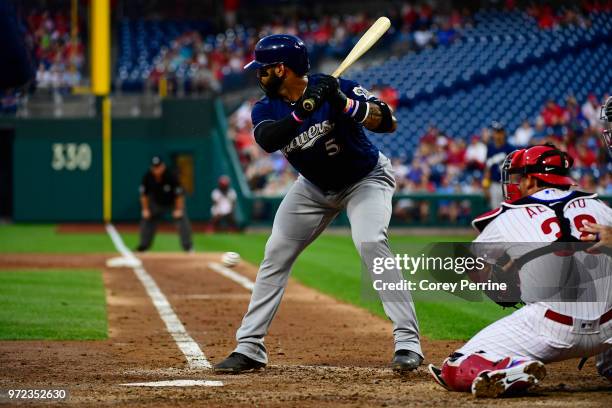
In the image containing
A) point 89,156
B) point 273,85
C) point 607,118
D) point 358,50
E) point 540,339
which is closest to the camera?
point 540,339

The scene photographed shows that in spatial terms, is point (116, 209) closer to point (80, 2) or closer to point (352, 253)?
point (80, 2)

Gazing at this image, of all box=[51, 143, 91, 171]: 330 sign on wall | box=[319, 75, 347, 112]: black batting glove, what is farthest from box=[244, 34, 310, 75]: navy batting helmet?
box=[51, 143, 91, 171]: 330 sign on wall

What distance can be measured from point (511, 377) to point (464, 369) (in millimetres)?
261

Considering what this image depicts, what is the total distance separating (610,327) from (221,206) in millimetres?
19102

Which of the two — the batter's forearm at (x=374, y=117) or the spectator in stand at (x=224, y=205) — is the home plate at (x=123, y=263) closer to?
the spectator in stand at (x=224, y=205)

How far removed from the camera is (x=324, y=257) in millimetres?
16469

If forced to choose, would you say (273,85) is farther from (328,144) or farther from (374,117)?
(374,117)

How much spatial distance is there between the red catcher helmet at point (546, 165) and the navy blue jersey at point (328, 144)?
111cm

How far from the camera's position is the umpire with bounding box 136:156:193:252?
17172 millimetres

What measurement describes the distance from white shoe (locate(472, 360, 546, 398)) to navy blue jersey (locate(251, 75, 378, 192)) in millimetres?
1644

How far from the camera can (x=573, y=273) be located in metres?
4.86

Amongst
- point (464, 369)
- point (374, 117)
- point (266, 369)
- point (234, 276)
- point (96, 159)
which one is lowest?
point (234, 276)

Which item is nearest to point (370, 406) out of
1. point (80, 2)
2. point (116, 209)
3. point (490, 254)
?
point (490, 254)

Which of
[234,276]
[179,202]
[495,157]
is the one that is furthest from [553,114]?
[234,276]
